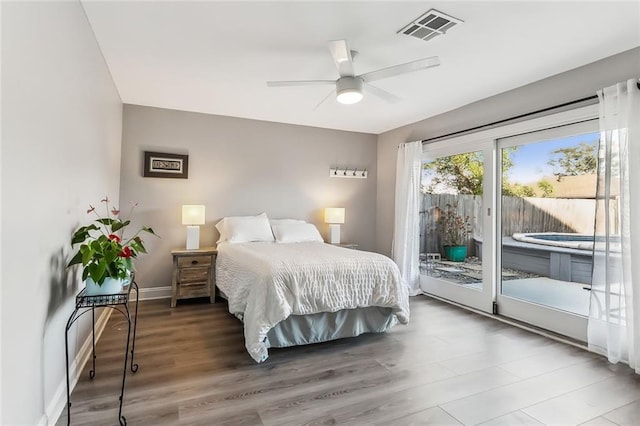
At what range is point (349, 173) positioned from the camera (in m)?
5.34

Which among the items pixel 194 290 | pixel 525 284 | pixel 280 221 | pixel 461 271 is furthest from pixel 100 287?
pixel 461 271

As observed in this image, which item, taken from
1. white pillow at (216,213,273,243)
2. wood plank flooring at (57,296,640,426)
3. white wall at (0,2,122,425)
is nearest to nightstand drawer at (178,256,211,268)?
white pillow at (216,213,273,243)

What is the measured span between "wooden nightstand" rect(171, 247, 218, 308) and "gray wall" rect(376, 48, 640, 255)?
270 centimetres

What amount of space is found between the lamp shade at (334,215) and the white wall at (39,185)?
3.12 metres

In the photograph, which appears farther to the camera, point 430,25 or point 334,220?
point 334,220

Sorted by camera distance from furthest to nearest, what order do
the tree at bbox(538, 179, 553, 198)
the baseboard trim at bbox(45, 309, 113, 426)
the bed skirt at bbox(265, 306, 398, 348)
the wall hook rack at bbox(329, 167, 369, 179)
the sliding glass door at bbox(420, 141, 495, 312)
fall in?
the wall hook rack at bbox(329, 167, 369, 179)
the sliding glass door at bbox(420, 141, 495, 312)
the tree at bbox(538, 179, 553, 198)
the bed skirt at bbox(265, 306, 398, 348)
the baseboard trim at bbox(45, 309, 113, 426)

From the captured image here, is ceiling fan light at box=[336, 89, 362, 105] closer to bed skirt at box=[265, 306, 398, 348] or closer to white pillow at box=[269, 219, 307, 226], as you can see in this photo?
bed skirt at box=[265, 306, 398, 348]

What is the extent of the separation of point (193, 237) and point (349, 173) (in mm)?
2539

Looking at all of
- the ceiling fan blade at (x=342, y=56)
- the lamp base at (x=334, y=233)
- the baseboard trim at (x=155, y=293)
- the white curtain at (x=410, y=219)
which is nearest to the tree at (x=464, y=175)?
the white curtain at (x=410, y=219)

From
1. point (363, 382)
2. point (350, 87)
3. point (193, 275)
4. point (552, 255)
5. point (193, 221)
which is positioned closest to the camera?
point (363, 382)

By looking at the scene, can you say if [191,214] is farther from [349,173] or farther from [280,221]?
[349,173]

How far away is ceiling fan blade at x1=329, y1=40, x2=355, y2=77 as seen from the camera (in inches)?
89.6

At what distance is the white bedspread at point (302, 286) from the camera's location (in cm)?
245

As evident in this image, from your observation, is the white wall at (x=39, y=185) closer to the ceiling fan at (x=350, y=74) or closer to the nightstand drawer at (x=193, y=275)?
the ceiling fan at (x=350, y=74)
